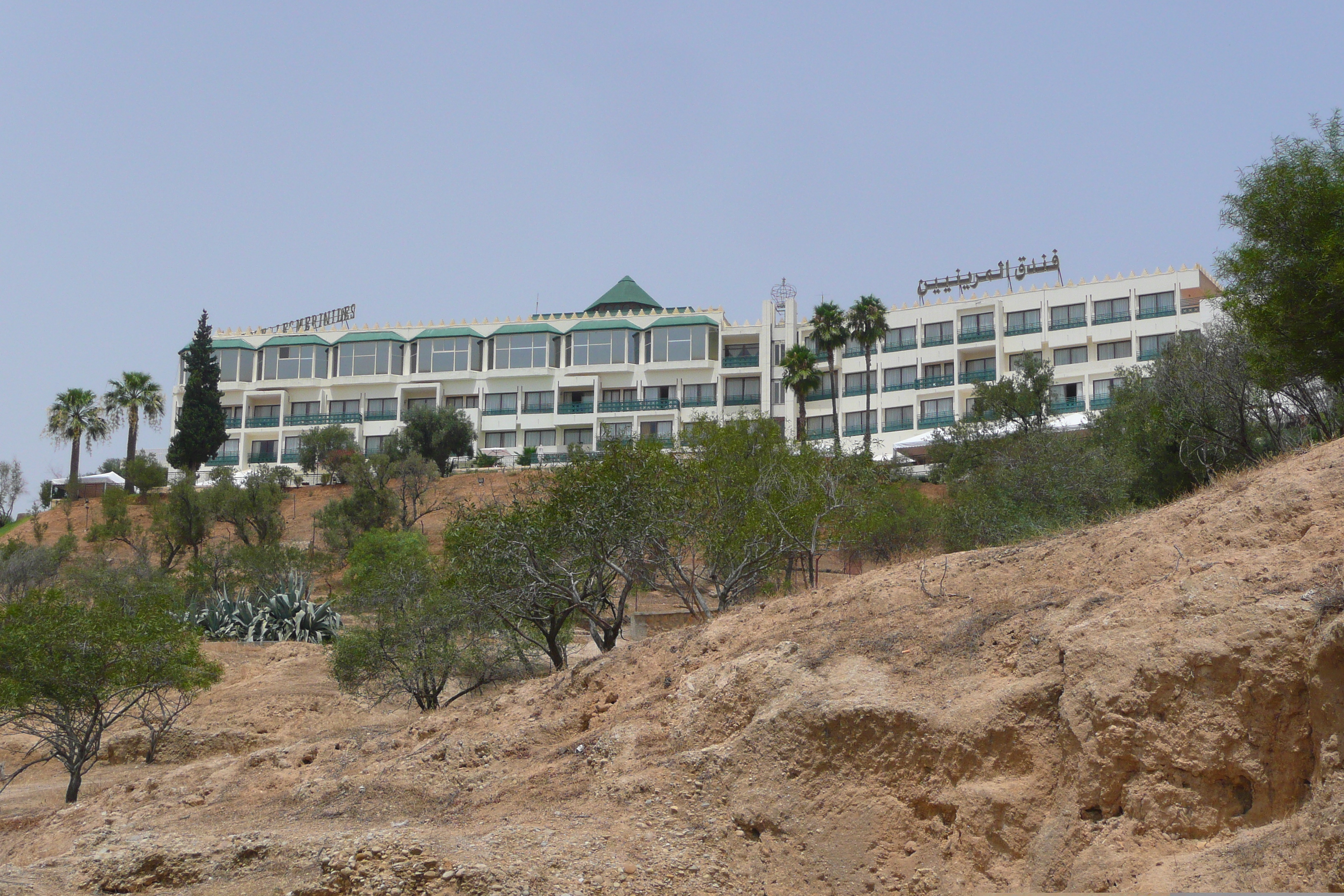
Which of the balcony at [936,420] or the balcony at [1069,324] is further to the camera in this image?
the balcony at [936,420]

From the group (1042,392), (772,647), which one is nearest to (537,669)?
(772,647)

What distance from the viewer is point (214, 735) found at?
25.0m

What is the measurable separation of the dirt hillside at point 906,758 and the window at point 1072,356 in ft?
189

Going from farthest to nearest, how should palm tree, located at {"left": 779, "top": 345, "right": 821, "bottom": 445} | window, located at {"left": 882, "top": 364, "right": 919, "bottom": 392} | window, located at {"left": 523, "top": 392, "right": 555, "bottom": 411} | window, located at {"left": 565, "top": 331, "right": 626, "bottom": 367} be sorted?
window, located at {"left": 565, "top": 331, "right": 626, "bottom": 367} → window, located at {"left": 523, "top": 392, "right": 555, "bottom": 411} → window, located at {"left": 882, "top": 364, "right": 919, "bottom": 392} → palm tree, located at {"left": 779, "top": 345, "right": 821, "bottom": 445}

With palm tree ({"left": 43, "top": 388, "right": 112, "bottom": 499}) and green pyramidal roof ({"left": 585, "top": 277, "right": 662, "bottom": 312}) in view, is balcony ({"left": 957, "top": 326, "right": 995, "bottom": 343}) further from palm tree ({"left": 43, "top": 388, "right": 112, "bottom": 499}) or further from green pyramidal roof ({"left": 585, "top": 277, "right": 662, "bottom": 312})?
palm tree ({"left": 43, "top": 388, "right": 112, "bottom": 499})

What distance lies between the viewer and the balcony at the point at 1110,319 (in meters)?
66.8

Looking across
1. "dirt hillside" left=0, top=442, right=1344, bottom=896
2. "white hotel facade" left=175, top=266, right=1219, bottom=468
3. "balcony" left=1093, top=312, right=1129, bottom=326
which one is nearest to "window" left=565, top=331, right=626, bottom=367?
"white hotel facade" left=175, top=266, right=1219, bottom=468

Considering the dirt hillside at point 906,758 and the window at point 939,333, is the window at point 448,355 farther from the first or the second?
the dirt hillside at point 906,758

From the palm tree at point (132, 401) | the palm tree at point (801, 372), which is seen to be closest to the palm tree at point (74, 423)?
the palm tree at point (132, 401)

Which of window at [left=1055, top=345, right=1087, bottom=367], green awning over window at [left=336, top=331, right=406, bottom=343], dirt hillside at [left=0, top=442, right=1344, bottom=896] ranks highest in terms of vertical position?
green awning over window at [left=336, top=331, right=406, bottom=343]

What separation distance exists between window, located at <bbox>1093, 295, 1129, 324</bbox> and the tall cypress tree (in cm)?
5455

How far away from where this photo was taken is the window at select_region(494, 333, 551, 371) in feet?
260

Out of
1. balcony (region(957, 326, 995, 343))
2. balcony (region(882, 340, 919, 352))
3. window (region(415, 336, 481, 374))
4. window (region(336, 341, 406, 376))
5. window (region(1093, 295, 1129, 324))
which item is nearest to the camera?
window (region(1093, 295, 1129, 324))

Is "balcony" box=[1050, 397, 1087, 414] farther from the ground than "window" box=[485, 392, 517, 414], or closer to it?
closer to it
